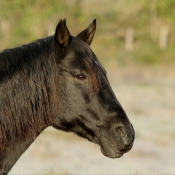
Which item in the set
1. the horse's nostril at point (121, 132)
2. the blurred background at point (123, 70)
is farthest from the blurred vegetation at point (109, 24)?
the horse's nostril at point (121, 132)

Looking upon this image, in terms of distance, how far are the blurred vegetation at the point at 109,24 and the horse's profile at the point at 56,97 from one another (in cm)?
1545

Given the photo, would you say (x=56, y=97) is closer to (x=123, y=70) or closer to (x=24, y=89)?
(x=24, y=89)

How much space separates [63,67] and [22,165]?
5798 mm

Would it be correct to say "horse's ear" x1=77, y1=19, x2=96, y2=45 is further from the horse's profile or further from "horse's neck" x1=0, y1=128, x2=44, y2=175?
"horse's neck" x1=0, y1=128, x2=44, y2=175

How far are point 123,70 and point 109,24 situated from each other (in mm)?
9408

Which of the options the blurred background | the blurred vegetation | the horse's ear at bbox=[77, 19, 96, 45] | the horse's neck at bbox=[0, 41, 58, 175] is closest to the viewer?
the horse's neck at bbox=[0, 41, 58, 175]

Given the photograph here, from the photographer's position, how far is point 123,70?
19.8m

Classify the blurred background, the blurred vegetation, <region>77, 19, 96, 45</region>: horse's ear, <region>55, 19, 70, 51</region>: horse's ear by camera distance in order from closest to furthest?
<region>55, 19, 70, 51</region>: horse's ear, <region>77, 19, 96, 45</region>: horse's ear, the blurred background, the blurred vegetation

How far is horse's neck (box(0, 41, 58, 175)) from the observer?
3.01 metres

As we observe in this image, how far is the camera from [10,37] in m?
23.3

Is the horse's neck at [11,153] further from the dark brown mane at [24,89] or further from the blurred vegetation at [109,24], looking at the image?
the blurred vegetation at [109,24]

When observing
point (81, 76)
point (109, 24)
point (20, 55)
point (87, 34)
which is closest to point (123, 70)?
point (109, 24)

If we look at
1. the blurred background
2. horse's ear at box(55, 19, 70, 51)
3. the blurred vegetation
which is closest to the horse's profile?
horse's ear at box(55, 19, 70, 51)

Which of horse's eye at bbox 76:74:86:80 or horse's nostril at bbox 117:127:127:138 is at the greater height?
horse's eye at bbox 76:74:86:80
